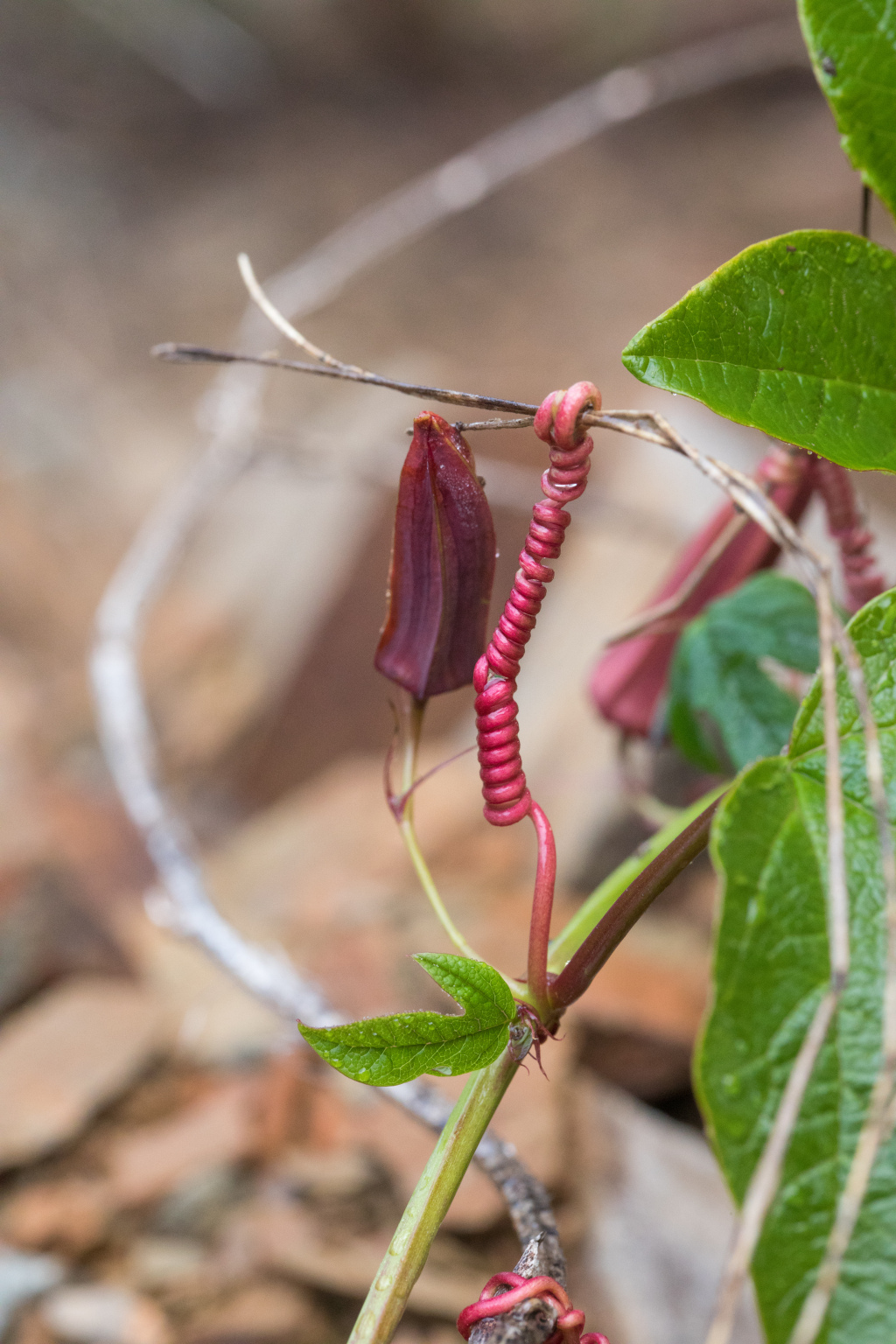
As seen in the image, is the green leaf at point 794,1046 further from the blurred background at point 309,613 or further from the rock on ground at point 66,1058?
the rock on ground at point 66,1058

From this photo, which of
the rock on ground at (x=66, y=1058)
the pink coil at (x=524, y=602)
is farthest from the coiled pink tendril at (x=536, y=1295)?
the rock on ground at (x=66, y=1058)

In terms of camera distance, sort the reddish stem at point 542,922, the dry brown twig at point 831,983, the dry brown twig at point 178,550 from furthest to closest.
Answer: the dry brown twig at point 178,550, the reddish stem at point 542,922, the dry brown twig at point 831,983

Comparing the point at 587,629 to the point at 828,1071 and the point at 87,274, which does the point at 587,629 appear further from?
the point at 87,274

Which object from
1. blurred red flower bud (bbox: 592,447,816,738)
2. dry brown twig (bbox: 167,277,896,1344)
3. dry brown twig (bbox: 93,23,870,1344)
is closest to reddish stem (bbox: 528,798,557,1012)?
dry brown twig (bbox: 167,277,896,1344)

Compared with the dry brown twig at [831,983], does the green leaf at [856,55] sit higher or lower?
higher

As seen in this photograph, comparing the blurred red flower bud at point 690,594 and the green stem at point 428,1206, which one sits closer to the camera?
the green stem at point 428,1206

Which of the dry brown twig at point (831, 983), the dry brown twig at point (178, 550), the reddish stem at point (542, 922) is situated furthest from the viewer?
the dry brown twig at point (178, 550)

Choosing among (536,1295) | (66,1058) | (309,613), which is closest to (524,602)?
(536,1295)

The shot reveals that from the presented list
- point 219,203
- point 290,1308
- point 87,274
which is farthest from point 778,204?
point 290,1308
